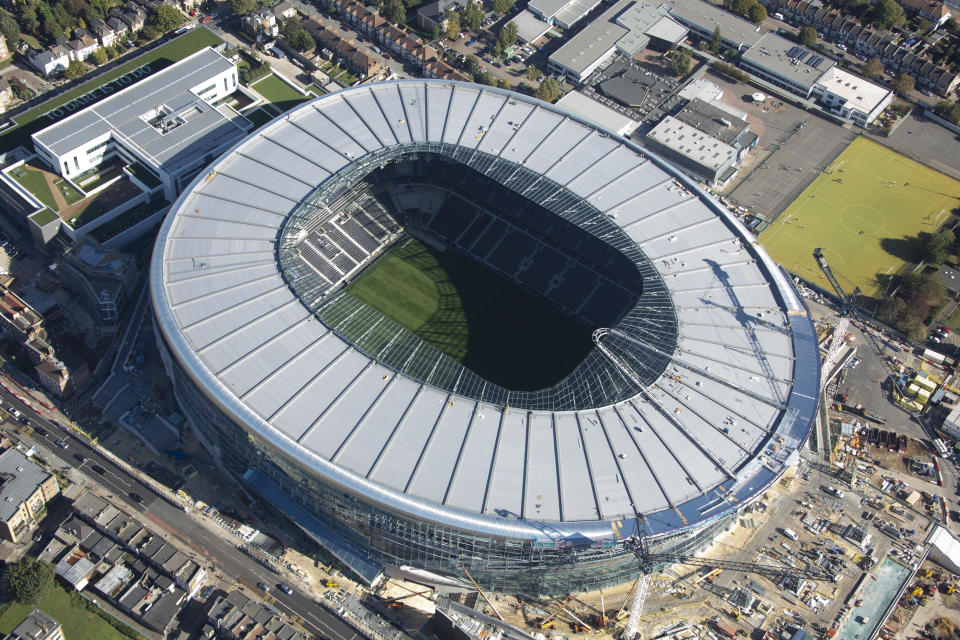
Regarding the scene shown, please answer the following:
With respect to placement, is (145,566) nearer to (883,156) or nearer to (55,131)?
(55,131)

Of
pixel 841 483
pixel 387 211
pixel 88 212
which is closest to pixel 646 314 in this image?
pixel 841 483

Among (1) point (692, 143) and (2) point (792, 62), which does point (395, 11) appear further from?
(2) point (792, 62)

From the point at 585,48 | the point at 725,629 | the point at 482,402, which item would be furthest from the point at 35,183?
the point at 725,629

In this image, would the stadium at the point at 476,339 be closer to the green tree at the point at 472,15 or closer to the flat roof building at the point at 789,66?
the green tree at the point at 472,15

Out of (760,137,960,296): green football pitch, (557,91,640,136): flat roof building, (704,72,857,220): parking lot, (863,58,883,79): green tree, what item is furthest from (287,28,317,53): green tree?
(863,58,883,79): green tree

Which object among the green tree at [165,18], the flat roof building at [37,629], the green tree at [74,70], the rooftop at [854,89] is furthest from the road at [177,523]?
the rooftop at [854,89]

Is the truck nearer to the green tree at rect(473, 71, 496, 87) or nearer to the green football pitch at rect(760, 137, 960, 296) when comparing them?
the green football pitch at rect(760, 137, 960, 296)
